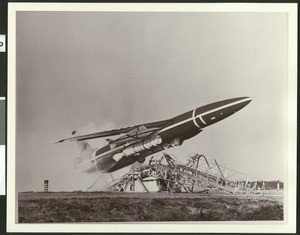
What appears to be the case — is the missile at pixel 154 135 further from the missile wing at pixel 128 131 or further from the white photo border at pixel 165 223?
the white photo border at pixel 165 223

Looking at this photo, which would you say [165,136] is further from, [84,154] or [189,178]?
[84,154]

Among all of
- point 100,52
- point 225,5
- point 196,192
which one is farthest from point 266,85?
point 100,52

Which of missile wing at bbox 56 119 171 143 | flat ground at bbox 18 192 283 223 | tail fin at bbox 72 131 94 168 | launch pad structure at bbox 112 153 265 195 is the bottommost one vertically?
flat ground at bbox 18 192 283 223

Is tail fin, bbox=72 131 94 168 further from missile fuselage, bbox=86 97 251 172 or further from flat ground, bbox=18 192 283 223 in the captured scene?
flat ground, bbox=18 192 283 223

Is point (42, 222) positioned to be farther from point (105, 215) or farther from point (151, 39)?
point (151, 39)

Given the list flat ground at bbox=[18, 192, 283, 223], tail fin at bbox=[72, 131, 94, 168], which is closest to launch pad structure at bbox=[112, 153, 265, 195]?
flat ground at bbox=[18, 192, 283, 223]

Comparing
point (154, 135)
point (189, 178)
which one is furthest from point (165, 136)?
point (189, 178)

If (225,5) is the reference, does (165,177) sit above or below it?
below
